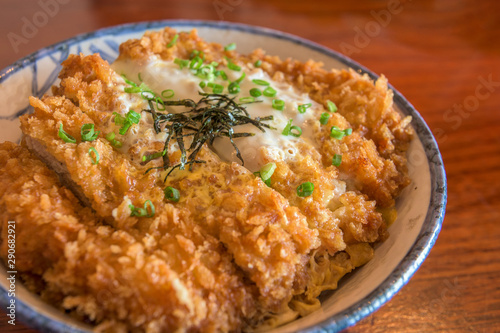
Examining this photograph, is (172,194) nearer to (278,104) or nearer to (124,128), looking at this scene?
(124,128)

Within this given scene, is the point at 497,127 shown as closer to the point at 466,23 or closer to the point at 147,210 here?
the point at 466,23

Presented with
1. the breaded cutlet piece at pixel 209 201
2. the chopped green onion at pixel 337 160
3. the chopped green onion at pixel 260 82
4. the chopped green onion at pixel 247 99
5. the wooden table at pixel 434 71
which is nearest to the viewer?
the breaded cutlet piece at pixel 209 201

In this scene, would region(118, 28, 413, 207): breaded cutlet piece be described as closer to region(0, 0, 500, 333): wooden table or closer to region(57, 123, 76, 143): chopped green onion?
region(0, 0, 500, 333): wooden table

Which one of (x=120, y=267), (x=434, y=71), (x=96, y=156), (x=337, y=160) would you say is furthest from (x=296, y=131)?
(x=434, y=71)

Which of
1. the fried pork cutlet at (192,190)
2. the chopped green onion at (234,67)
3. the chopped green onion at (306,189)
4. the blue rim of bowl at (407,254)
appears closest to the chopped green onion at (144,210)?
the fried pork cutlet at (192,190)

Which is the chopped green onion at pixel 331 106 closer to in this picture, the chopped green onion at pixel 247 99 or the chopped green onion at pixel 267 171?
the chopped green onion at pixel 247 99

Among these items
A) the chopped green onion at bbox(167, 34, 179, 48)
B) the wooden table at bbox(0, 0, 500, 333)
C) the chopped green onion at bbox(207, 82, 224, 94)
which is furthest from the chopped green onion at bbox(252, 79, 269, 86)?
the wooden table at bbox(0, 0, 500, 333)
